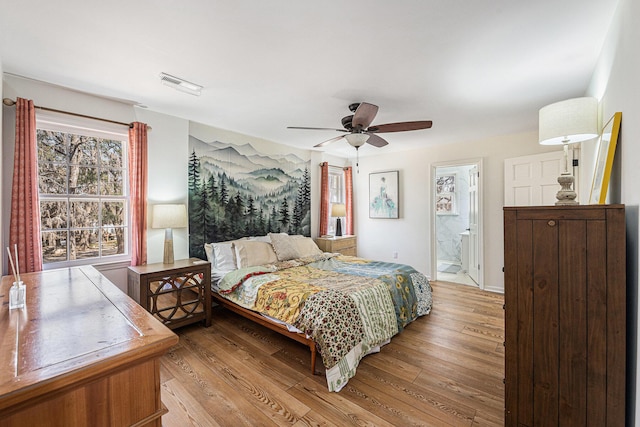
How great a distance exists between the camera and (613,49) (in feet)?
5.27

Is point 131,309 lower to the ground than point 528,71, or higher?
lower

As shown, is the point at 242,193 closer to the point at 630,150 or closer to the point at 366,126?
the point at 366,126

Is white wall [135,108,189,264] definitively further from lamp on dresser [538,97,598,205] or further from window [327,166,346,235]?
lamp on dresser [538,97,598,205]

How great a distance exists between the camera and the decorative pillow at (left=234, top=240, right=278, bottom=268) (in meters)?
3.38

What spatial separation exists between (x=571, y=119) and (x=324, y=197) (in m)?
3.89

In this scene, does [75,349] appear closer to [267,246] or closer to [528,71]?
[267,246]

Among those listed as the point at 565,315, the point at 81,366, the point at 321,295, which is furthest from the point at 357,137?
the point at 81,366

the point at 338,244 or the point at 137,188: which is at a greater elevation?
the point at 137,188

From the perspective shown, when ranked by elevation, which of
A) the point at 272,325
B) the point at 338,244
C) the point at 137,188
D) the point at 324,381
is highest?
the point at 137,188

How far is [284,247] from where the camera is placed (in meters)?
3.79

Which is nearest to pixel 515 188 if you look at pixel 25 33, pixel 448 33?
pixel 448 33

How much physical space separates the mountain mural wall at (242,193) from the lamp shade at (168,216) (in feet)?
1.36

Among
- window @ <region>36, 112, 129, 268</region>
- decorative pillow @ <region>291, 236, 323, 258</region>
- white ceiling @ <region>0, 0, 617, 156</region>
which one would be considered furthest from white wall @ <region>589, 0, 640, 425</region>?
window @ <region>36, 112, 129, 268</region>

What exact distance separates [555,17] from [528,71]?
709mm
